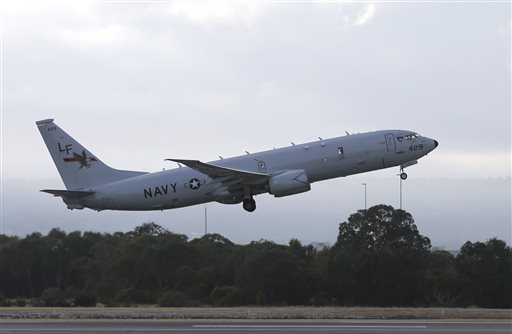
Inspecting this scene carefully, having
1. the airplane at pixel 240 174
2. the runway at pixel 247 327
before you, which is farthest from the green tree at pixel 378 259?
the runway at pixel 247 327

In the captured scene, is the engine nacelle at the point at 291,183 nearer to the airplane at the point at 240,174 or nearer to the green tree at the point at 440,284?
the airplane at the point at 240,174

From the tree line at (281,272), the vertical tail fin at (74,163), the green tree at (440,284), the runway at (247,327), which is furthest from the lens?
the tree line at (281,272)

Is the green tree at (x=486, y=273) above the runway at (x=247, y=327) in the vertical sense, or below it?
above

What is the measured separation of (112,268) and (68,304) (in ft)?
72.8

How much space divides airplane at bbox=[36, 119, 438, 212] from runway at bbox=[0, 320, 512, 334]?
9.17 meters

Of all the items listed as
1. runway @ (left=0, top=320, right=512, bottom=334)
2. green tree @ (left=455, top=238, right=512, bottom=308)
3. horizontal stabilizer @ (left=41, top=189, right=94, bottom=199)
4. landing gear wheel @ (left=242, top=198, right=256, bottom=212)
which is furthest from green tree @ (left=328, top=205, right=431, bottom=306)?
runway @ (left=0, top=320, right=512, bottom=334)

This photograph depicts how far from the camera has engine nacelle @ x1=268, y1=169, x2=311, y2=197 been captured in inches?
2148

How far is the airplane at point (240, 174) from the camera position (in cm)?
5503

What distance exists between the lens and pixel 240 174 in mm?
55312

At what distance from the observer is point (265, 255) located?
89.9 m

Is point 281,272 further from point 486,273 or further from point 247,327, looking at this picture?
point 247,327

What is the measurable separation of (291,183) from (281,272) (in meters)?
35.7

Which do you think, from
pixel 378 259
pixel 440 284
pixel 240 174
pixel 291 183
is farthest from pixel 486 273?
pixel 240 174

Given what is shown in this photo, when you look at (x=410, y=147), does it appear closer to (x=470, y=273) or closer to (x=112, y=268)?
(x=470, y=273)
